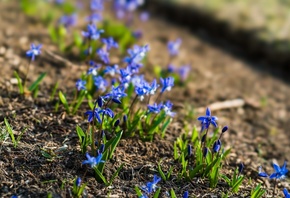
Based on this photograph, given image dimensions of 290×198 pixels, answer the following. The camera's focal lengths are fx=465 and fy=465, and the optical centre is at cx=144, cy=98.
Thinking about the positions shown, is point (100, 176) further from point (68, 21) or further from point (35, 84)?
point (68, 21)

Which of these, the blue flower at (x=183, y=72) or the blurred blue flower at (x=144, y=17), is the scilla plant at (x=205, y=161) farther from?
the blurred blue flower at (x=144, y=17)

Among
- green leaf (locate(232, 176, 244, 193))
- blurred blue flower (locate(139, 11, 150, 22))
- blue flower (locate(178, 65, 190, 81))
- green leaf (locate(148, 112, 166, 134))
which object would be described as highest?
blurred blue flower (locate(139, 11, 150, 22))

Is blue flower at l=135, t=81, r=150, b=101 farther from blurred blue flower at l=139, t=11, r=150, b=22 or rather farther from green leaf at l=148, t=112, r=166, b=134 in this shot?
blurred blue flower at l=139, t=11, r=150, b=22

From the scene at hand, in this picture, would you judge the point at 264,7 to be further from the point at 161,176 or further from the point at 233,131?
the point at 161,176

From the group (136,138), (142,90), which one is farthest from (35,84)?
(142,90)

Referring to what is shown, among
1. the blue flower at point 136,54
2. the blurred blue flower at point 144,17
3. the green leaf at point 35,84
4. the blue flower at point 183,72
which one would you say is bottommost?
the green leaf at point 35,84

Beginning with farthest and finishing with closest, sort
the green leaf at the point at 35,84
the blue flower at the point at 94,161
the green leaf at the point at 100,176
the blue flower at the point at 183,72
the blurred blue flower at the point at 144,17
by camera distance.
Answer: the blurred blue flower at the point at 144,17 < the blue flower at the point at 183,72 < the green leaf at the point at 35,84 < the green leaf at the point at 100,176 < the blue flower at the point at 94,161

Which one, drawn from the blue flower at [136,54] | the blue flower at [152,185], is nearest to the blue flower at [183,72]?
the blue flower at [136,54]

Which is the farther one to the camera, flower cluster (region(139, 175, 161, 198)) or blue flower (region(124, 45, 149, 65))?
blue flower (region(124, 45, 149, 65))

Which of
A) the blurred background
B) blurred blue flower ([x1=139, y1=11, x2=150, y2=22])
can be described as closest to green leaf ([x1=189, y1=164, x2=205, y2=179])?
blurred blue flower ([x1=139, y1=11, x2=150, y2=22])
